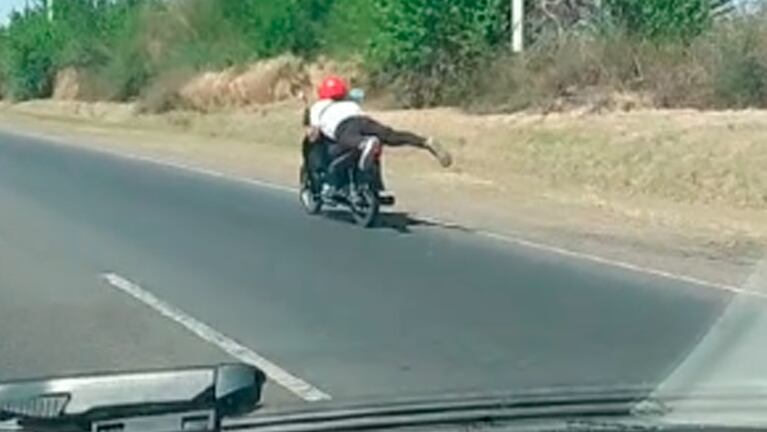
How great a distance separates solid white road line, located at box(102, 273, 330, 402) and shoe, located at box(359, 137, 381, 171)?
455 cm

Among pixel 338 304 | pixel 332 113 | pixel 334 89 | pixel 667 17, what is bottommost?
pixel 338 304

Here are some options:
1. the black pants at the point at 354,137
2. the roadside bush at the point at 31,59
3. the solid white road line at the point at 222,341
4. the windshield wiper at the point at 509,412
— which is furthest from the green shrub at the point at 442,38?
the roadside bush at the point at 31,59

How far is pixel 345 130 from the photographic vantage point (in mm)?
19312

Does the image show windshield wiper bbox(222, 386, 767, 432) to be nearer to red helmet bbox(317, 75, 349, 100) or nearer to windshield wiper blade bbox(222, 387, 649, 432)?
windshield wiper blade bbox(222, 387, 649, 432)

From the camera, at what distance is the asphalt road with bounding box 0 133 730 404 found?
1010cm

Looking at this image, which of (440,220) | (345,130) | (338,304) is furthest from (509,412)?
(440,220)

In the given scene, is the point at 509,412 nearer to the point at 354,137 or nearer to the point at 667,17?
the point at 354,137

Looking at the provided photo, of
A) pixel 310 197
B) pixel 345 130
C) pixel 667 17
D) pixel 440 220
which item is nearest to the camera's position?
pixel 345 130

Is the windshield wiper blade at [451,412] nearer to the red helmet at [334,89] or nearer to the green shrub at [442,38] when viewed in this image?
the red helmet at [334,89]

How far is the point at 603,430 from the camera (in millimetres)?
4246

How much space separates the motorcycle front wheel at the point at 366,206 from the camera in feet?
63.4

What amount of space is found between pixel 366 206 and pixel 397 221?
91cm

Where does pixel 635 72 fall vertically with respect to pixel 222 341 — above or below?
below

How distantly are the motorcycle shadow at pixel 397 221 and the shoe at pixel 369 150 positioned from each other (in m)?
0.79
